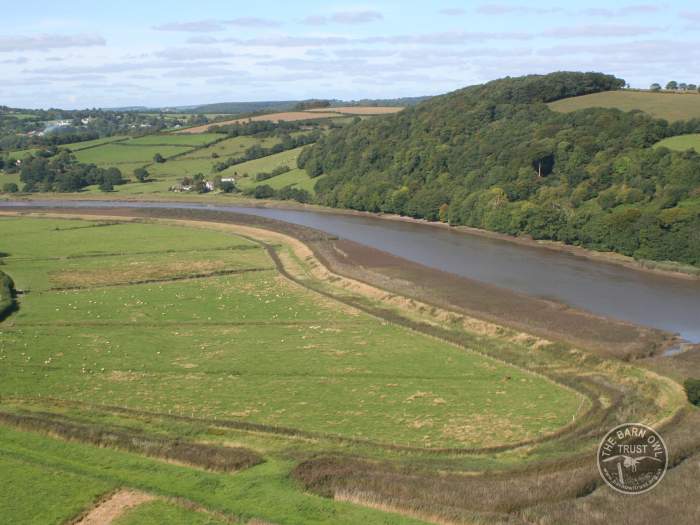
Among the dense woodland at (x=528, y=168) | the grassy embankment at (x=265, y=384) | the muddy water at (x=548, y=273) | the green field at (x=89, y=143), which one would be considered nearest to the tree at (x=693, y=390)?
the grassy embankment at (x=265, y=384)

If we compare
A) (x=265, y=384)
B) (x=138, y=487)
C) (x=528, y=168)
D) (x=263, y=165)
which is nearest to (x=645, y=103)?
(x=528, y=168)

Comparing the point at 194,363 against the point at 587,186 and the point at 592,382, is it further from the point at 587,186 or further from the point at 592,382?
the point at 587,186

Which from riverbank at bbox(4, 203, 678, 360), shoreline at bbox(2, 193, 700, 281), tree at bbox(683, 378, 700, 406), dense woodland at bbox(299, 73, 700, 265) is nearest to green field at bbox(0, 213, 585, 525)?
tree at bbox(683, 378, 700, 406)

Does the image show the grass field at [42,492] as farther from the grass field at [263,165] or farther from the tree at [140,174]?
the tree at [140,174]

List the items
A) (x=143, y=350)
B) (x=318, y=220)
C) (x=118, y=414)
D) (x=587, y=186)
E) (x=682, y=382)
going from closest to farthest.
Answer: (x=118, y=414), (x=682, y=382), (x=143, y=350), (x=587, y=186), (x=318, y=220)

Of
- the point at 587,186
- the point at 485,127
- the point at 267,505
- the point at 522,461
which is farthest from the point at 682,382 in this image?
the point at 485,127

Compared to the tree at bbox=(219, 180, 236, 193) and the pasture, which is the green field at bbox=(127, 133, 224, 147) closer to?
the pasture
